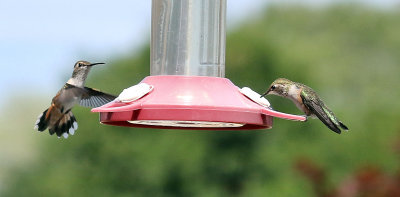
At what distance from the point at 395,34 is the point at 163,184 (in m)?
41.7

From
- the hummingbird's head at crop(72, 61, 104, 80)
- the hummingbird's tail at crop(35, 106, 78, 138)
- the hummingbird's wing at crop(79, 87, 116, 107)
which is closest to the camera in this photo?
the hummingbird's wing at crop(79, 87, 116, 107)

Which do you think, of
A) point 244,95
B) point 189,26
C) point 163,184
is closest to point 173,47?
point 189,26

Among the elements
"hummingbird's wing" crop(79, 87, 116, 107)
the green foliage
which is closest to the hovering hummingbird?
"hummingbird's wing" crop(79, 87, 116, 107)

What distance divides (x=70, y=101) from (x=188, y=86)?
2589mm

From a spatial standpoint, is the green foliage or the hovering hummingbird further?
the green foliage

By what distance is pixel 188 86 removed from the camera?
5.37 m

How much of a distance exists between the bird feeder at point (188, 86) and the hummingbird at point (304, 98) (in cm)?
73

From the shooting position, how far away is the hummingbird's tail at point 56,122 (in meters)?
7.88

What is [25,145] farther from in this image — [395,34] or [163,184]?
[163,184]

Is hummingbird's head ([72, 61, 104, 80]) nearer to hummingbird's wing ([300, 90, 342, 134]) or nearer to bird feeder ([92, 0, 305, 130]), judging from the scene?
bird feeder ([92, 0, 305, 130])

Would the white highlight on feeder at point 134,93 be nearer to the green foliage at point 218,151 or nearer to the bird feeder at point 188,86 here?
the bird feeder at point 188,86

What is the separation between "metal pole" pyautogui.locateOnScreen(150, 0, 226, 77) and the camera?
225 inches

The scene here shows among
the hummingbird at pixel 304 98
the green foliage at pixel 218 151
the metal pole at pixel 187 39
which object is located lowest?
the green foliage at pixel 218 151

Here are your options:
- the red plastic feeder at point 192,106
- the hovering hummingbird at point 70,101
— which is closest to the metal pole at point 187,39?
the red plastic feeder at point 192,106
